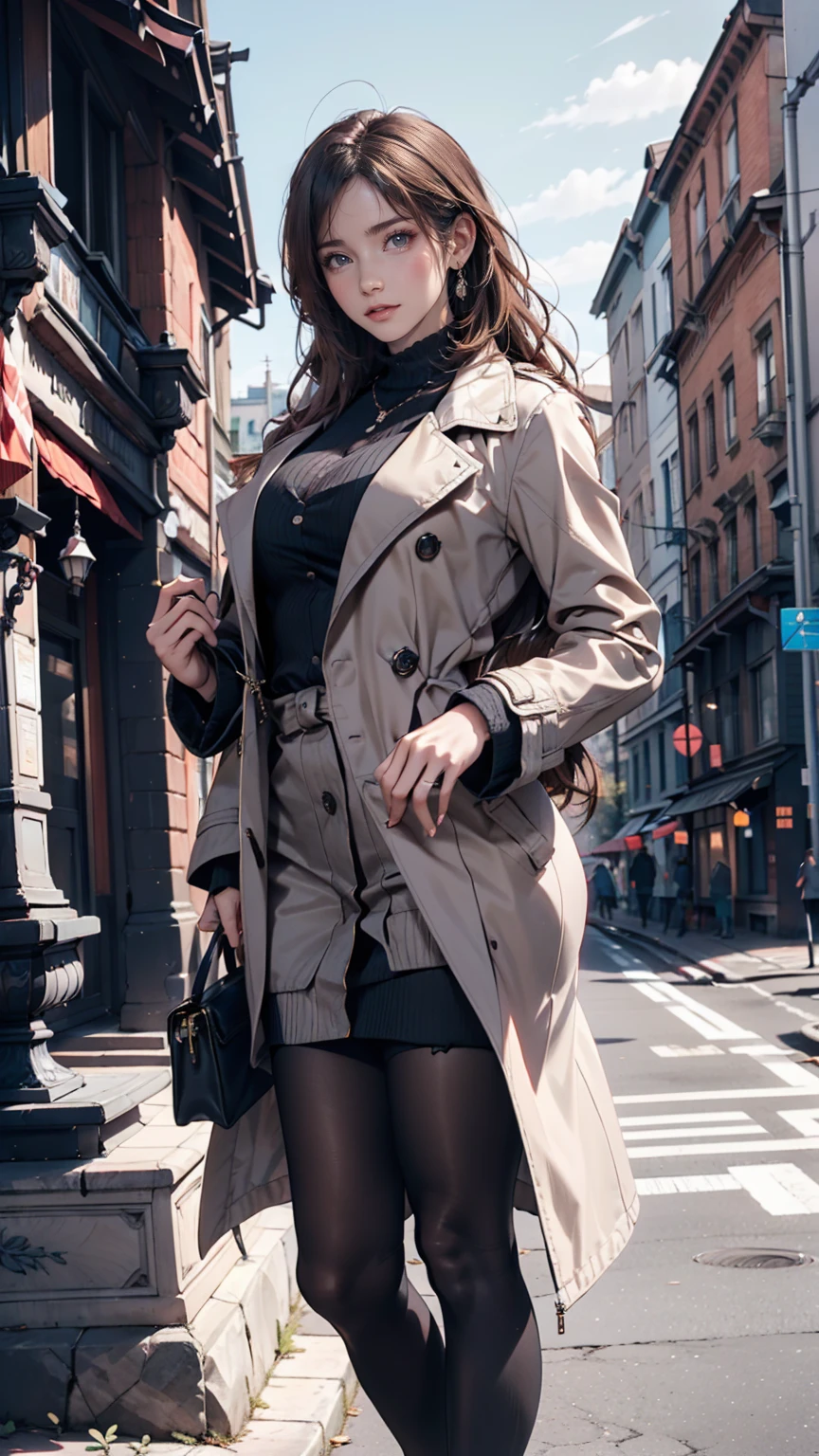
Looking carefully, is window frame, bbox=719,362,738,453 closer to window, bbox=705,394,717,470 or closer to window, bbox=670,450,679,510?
window, bbox=705,394,717,470

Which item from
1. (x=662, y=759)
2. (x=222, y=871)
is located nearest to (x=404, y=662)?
(x=222, y=871)

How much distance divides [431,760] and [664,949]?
84.9 feet

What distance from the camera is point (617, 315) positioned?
5312 cm

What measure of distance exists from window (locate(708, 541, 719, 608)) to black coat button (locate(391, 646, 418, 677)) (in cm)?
3489

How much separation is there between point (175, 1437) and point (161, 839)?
6220 millimetres

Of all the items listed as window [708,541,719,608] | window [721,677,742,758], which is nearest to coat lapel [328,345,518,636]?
window [721,677,742,758]

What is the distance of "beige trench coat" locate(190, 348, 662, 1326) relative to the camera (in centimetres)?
211

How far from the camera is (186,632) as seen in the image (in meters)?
2.55

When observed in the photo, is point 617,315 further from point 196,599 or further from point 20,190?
point 196,599

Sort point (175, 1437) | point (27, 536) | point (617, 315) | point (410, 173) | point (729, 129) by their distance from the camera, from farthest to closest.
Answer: point (617, 315)
point (729, 129)
point (27, 536)
point (175, 1437)
point (410, 173)

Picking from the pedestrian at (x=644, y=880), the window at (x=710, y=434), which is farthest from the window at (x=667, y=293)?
the pedestrian at (x=644, y=880)

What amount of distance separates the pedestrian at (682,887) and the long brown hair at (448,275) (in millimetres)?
28811

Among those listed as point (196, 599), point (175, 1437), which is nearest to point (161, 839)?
point (175, 1437)

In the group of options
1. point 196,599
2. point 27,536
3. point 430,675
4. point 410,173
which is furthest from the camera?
Result: point 27,536
